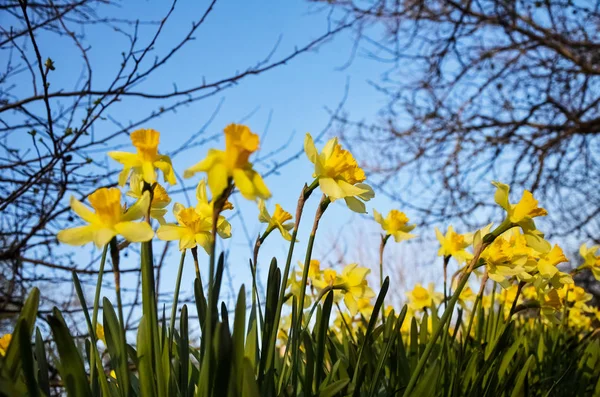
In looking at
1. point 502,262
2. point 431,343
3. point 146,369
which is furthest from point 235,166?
point 502,262

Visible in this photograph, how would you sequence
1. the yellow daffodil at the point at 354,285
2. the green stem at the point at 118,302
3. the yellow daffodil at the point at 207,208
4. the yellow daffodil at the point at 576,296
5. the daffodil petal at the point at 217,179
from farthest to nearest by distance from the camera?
the yellow daffodil at the point at 576,296, the yellow daffodil at the point at 354,285, the yellow daffodil at the point at 207,208, the green stem at the point at 118,302, the daffodil petal at the point at 217,179

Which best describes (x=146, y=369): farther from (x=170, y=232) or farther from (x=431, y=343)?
(x=431, y=343)

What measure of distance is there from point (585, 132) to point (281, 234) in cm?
535

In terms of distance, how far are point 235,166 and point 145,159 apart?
207mm

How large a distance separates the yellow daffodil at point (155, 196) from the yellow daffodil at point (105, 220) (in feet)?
0.34

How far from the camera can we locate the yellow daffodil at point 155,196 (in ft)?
3.05

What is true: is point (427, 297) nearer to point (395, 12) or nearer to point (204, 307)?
point (204, 307)

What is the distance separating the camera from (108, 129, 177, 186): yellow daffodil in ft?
2.74

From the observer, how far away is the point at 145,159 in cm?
85

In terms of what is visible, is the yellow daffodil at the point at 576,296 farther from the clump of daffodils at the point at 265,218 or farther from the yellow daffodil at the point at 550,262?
the yellow daffodil at the point at 550,262

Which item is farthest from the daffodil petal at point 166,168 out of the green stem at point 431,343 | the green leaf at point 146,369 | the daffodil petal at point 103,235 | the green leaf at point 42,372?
the green stem at point 431,343

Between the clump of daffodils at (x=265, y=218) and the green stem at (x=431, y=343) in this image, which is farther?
the green stem at (x=431, y=343)

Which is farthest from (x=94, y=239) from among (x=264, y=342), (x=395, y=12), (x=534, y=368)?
(x=395, y=12)

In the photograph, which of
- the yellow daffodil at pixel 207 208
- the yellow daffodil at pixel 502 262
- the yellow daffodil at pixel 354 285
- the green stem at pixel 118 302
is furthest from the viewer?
the yellow daffodil at pixel 354 285
